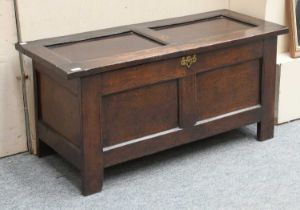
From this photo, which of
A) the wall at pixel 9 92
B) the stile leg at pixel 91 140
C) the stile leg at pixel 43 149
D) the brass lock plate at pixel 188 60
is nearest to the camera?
the stile leg at pixel 91 140

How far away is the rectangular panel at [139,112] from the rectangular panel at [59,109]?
123mm

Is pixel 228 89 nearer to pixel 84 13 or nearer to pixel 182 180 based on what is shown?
pixel 182 180

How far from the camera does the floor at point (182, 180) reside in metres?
2.69

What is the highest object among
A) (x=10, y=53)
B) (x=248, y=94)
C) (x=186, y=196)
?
(x=10, y=53)

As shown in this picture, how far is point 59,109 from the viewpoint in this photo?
285cm

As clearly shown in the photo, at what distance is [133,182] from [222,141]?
632 mm

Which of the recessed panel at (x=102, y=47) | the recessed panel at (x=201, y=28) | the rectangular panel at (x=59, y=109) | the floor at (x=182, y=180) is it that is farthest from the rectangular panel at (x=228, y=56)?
the rectangular panel at (x=59, y=109)

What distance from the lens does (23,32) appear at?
117 inches

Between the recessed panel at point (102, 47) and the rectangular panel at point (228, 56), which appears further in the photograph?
the rectangular panel at point (228, 56)

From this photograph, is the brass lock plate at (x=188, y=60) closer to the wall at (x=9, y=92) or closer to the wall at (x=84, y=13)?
the wall at (x=84, y=13)

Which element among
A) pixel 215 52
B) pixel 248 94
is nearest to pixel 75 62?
pixel 215 52

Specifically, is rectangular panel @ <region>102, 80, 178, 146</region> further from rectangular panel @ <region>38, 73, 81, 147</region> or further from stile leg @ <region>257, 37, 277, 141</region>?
stile leg @ <region>257, 37, 277, 141</region>

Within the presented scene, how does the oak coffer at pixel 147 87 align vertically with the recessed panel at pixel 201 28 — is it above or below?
below

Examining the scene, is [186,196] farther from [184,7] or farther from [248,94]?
[184,7]
